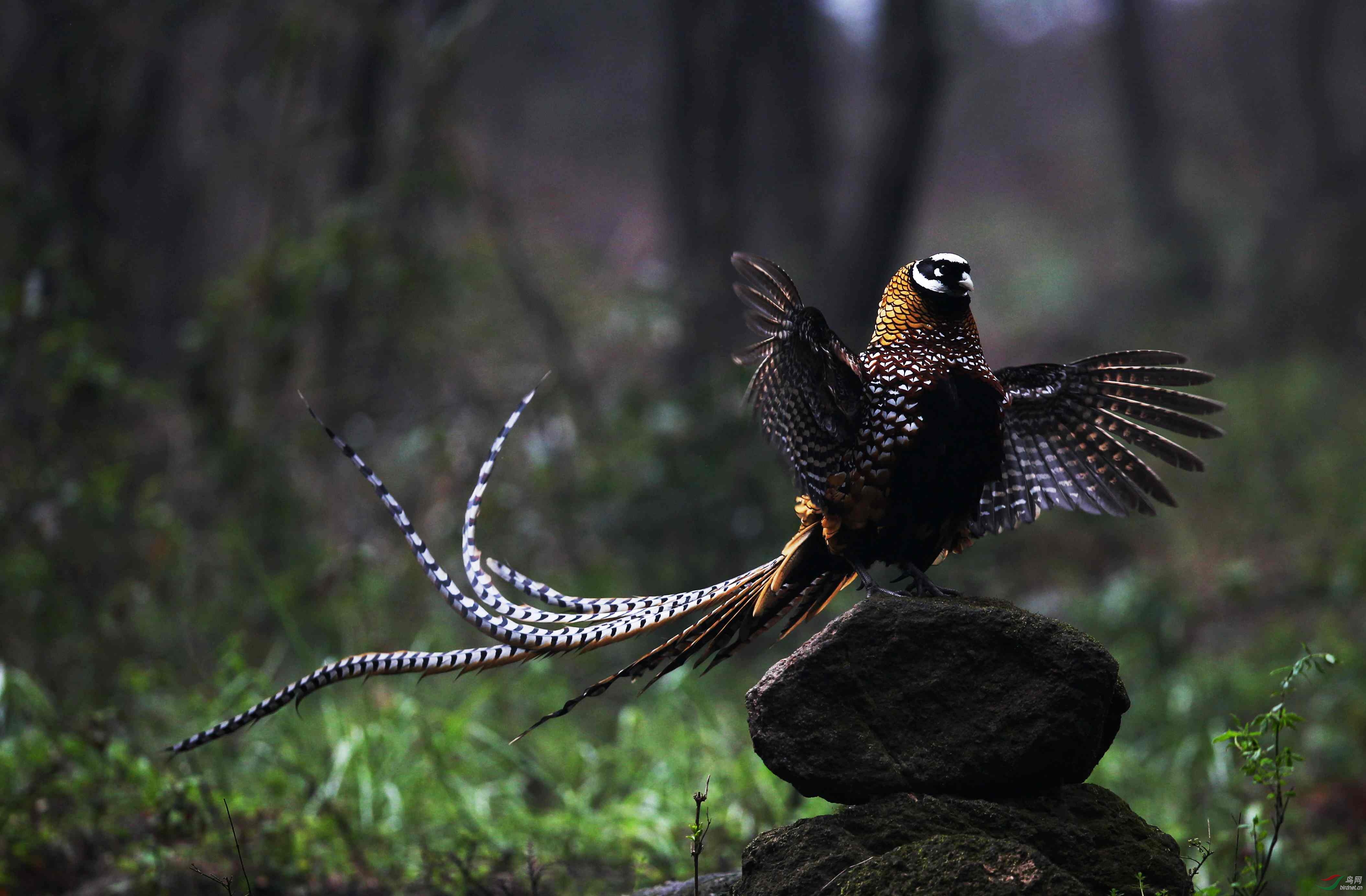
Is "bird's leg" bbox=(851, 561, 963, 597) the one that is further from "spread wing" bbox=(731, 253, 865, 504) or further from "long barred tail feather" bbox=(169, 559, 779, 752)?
"long barred tail feather" bbox=(169, 559, 779, 752)

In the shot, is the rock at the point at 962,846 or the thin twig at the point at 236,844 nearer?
the rock at the point at 962,846

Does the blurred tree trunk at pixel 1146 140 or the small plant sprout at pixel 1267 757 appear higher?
the blurred tree trunk at pixel 1146 140

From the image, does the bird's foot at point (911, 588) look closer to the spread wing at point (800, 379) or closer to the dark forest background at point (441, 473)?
the spread wing at point (800, 379)

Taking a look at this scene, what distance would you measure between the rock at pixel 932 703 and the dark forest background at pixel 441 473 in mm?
1304

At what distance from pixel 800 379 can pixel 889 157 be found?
6.50 m

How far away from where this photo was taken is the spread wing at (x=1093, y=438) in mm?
3809

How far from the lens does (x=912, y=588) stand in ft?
12.1

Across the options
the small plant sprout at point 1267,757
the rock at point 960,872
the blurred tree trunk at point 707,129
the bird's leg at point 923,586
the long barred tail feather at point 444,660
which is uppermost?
the blurred tree trunk at point 707,129

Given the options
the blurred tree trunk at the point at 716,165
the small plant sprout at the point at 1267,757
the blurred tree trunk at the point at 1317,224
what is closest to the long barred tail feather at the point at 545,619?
the small plant sprout at the point at 1267,757

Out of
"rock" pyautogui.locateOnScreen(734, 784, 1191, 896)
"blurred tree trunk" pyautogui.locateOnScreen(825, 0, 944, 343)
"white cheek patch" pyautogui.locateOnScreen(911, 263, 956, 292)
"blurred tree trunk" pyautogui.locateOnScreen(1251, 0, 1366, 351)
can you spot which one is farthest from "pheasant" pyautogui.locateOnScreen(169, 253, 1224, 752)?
"blurred tree trunk" pyautogui.locateOnScreen(1251, 0, 1366, 351)

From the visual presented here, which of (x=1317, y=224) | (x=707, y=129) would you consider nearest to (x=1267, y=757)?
(x=707, y=129)

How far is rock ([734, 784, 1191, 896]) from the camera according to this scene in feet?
9.32

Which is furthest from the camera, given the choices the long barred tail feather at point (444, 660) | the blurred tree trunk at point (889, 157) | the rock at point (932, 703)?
the blurred tree trunk at point (889, 157)

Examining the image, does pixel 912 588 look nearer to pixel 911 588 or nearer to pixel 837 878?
pixel 911 588
